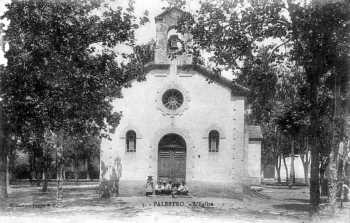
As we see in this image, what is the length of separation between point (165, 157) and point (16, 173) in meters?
26.3

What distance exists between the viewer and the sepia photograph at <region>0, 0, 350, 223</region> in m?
17.5

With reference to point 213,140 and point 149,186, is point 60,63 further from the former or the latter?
point 213,140

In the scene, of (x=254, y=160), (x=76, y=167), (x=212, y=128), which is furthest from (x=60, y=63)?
(x=76, y=167)

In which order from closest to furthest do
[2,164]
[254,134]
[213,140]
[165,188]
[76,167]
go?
[2,164] < [165,188] < [213,140] < [254,134] < [76,167]

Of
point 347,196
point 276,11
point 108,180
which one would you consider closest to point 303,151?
point 347,196

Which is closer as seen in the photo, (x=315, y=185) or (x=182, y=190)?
(x=315, y=185)

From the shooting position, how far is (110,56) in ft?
67.5

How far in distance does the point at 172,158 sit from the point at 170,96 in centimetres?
387

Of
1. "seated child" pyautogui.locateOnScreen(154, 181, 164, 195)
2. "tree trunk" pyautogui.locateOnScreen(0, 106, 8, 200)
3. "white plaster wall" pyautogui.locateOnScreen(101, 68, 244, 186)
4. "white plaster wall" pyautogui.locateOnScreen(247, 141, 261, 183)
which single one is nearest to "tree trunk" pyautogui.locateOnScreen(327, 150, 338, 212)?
"white plaster wall" pyautogui.locateOnScreen(101, 68, 244, 186)

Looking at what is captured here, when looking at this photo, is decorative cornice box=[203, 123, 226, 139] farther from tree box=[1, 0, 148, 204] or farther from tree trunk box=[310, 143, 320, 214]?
tree trunk box=[310, 143, 320, 214]

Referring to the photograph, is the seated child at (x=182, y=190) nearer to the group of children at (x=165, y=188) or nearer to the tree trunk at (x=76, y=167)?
the group of children at (x=165, y=188)

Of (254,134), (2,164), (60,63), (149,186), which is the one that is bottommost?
(149,186)

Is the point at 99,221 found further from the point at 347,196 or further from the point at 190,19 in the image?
the point at 347,196

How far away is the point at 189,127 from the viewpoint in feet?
85.9
